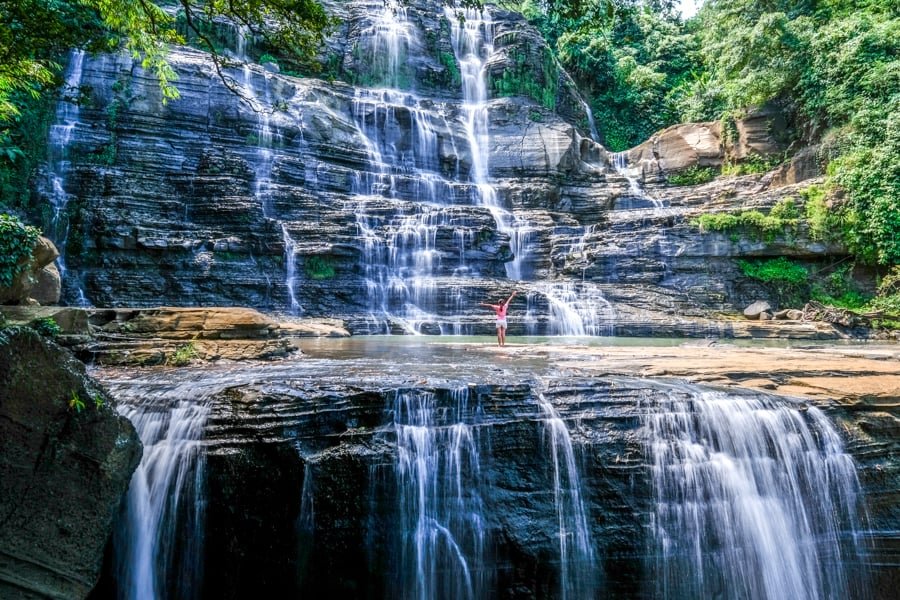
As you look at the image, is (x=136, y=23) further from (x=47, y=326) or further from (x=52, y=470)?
(x=52, y=470)

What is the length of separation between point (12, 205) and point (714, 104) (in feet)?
96.2

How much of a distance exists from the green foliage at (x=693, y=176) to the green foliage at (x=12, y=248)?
76.6ft

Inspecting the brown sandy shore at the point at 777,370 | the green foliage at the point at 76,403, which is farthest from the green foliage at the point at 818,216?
the green foliage at the point at 76,403

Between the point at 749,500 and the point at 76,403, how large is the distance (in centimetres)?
600

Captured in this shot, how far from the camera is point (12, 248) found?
766 cm

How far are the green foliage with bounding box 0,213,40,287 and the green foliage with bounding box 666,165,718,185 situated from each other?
2336cm

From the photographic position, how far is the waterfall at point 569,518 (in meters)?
4.65

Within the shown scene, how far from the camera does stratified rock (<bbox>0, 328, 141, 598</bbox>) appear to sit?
11.2 feet

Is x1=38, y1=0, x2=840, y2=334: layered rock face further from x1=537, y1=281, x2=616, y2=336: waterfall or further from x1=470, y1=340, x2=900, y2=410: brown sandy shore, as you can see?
x1=470, y1=340, x2=900, y2=410: brown sandy shore

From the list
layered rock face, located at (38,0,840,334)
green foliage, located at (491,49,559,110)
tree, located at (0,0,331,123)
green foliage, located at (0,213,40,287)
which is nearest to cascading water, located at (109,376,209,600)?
tree, located at (0,0,331,123)

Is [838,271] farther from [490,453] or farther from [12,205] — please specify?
[12,205]

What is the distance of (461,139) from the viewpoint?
77.5 ft

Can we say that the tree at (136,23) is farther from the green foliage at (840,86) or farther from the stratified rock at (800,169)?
the stratified rock at (800,169)

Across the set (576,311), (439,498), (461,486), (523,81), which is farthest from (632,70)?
(439,498)
